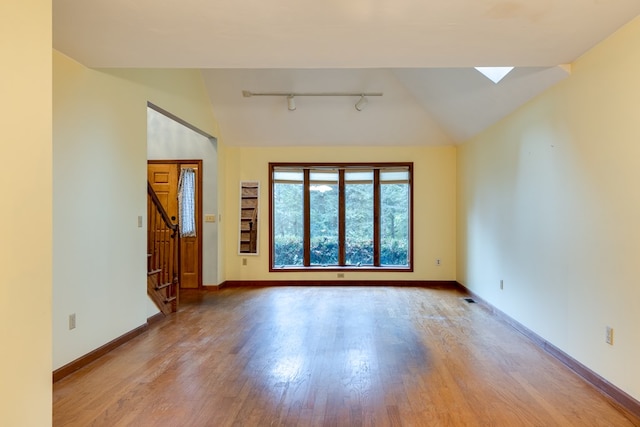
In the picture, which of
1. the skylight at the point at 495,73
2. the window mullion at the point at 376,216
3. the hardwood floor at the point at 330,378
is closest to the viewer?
the hardwood floor at the point at 330,378

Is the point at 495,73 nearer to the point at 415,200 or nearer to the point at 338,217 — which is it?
the point at 415,200

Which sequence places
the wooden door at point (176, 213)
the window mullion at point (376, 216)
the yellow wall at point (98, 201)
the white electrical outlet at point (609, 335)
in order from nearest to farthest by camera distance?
the white electrical outlet at point (609, 335), the yellow wall at point (98, 201), the wooden door at point (176, 213), the window mullion at point (376, 216)

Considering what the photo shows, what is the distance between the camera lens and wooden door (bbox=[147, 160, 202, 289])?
590 centimetres

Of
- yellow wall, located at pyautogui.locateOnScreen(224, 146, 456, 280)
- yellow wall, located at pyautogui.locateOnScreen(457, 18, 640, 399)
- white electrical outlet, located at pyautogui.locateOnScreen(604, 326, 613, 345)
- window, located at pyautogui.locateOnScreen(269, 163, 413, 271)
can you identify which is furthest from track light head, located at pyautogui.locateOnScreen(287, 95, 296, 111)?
white electrical outlet, located at pyautogui.locateOnScreen(604, 326, 613, 345)

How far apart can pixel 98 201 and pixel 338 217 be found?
398 cm

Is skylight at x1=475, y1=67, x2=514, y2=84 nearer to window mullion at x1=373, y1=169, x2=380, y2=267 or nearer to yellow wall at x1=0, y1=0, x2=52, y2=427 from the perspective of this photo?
window mullion at x1=373, y1=169, x2=380, y2=267

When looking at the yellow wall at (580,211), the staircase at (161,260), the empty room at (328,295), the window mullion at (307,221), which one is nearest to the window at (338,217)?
the window mullion at (307,221)

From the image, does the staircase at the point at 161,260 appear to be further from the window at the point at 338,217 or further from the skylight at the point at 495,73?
the skylight at the point at 495,73

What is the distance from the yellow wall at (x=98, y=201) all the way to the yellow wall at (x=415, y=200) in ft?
8.04

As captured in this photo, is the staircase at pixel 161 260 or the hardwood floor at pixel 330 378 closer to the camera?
the hardwood floor at pixel 330 378

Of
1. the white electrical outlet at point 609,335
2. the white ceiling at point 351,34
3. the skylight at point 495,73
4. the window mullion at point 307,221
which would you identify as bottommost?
the white electrical outlet at point 609,335

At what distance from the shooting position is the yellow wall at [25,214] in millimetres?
1494

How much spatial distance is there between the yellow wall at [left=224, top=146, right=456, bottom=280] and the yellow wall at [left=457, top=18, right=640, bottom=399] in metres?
1.86

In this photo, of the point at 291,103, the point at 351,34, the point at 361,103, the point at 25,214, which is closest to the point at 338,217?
the point at 361,103
